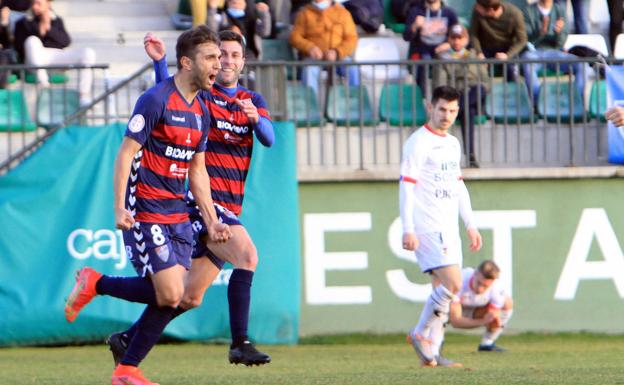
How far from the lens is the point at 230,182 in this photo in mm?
9156

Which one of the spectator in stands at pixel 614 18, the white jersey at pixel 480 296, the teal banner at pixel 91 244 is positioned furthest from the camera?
the spectator in stands at pixel 614 18

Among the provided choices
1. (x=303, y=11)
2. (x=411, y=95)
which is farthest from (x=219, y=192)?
(x=303, y=11)

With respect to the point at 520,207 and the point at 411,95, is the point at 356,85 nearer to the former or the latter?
the point at 411,95

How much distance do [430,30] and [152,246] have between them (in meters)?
8.55

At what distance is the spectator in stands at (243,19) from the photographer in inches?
634

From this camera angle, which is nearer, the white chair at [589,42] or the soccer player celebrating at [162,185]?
the soccer player celebrating at [162,185]

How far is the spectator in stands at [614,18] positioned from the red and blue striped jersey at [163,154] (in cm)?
964

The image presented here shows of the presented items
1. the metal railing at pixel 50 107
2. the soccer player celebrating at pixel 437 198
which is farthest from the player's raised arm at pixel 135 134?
the metal railing at pixel 50 107

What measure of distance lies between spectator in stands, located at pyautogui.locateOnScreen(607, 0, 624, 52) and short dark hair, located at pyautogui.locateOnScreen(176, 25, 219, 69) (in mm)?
9597

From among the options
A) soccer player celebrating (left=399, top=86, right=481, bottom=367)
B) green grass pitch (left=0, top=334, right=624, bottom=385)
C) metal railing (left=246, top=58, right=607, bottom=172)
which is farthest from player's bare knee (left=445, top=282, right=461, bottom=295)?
metal railing (left=246, top=58, right=607, bottom=172)

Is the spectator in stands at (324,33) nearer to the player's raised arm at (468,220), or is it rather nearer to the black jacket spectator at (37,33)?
the black jacket spectator at (37,33)

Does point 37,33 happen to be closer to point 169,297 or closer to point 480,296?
point 480,296

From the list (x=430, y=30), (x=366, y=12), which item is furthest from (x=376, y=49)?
(x=430, y=30)

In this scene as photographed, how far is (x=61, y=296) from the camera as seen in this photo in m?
13.6
